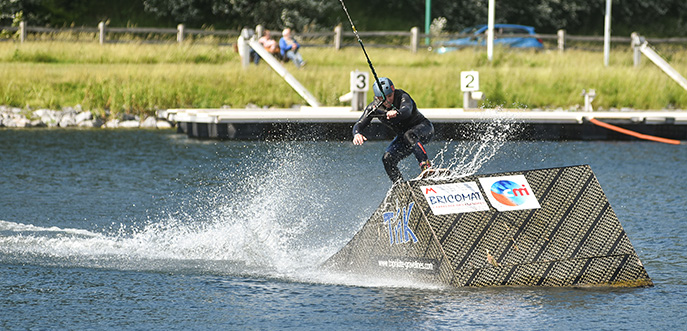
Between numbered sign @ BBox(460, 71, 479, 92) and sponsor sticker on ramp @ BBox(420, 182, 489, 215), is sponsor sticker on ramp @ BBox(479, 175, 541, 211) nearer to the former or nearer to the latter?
sponsor sticker on ramp @ BBox(420, 182, 489, 215)

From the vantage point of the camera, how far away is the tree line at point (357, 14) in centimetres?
5106

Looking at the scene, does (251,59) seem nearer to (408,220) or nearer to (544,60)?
(544,60)

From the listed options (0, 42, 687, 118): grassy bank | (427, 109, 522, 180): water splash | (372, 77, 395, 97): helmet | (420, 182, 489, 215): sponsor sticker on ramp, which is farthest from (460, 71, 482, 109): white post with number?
(420, 182, 489, 215): sponsor sticker on ramp

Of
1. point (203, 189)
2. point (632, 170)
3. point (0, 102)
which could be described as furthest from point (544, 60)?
point (203, 189)

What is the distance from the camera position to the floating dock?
2738 centimetres

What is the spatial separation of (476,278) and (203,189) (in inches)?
355

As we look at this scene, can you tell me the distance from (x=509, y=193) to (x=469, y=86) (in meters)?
17.7

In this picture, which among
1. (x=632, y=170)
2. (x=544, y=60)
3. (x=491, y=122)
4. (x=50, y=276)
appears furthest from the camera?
(x=544, y=60)

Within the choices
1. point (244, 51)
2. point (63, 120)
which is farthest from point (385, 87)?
point (244, 51)

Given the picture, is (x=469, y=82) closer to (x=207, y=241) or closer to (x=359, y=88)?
(x=359, y=88)

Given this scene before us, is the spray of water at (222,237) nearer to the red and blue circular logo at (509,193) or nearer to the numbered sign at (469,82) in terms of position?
the red and blue circular logo at (509,193)

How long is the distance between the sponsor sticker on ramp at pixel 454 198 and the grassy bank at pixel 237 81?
19.4 meters

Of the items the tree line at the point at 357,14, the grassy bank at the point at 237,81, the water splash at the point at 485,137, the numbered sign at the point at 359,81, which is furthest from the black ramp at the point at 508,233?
the tree line at the point at 357,14

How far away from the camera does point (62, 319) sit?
32.7ft
